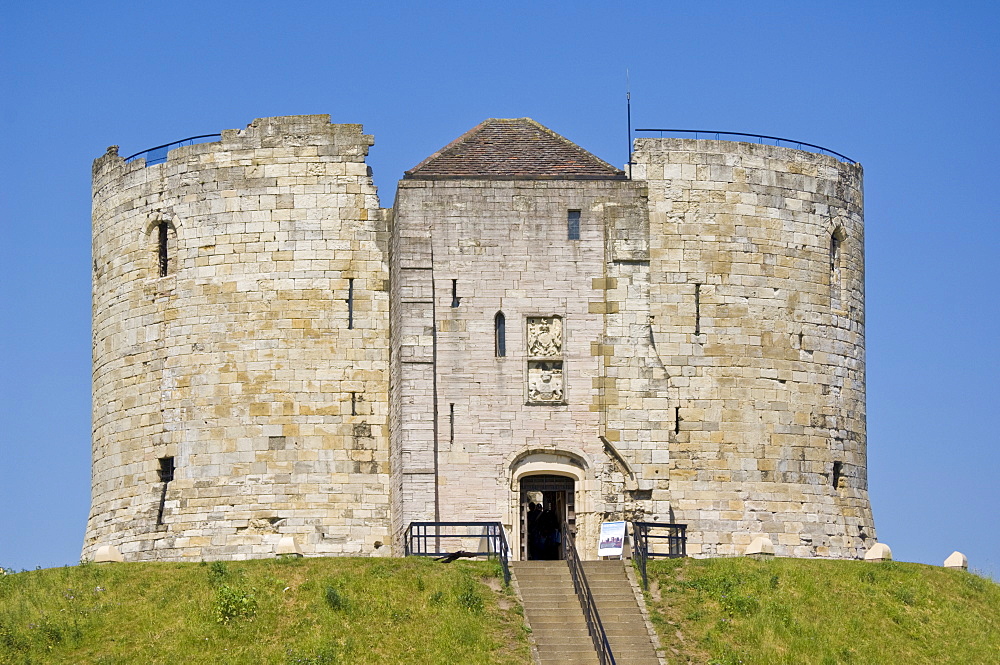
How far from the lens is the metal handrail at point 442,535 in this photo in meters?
39.1

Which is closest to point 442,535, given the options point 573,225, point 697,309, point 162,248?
point 573,225

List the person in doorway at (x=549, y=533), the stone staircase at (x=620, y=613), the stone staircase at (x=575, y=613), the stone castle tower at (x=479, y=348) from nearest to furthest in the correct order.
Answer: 1. the stone staircase at (x=575, y=613)
2. the stone staircase at (x=620, y=613)
3. the stone castle tower at (x=479, y=348)
4. the person in doorway at (x=549, y=533)

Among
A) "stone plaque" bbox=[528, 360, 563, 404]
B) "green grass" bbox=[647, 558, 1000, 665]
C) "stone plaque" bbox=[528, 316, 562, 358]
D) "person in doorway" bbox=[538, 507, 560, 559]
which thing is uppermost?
"stone plaque" bbox=[528, 316, 562, 358]

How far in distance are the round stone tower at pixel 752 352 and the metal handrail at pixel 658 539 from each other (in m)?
0.62

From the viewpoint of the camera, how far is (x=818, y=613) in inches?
1428

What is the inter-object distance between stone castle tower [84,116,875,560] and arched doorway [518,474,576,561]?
0.36ft

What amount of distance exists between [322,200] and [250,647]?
13.0 meters

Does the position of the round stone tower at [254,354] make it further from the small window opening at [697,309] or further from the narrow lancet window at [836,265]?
the narrow lancet window at [836,265]

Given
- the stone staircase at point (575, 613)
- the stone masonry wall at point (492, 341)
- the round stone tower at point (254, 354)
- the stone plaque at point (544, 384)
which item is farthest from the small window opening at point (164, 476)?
the stone staircase at point (575, 613)

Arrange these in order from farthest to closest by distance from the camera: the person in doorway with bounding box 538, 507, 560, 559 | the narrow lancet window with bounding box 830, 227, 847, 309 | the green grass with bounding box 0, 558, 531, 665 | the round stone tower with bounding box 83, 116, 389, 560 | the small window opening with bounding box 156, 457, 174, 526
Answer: the narrow lancet window with bounding box 830, 227, 847, 309
the person in doorway with bounding box 538, 507, 560, 559
the small window opening with bounding box 156, 457, 174, 526
the round stone tower with bounding box 83, 116, 389, 560
the green grass with bounding box 0, 558, 531, 665

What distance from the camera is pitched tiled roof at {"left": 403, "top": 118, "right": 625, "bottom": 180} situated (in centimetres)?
4278

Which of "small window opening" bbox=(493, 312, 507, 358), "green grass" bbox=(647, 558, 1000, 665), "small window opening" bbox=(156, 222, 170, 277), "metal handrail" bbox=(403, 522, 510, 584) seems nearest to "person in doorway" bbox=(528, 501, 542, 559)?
"metal handrail" bbox=(403, 522, 510, 584)

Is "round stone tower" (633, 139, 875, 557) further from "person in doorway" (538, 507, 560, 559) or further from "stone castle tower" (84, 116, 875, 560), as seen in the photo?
"person in doorway" (538, 507, 560, 559)

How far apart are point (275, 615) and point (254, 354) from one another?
362 inches
